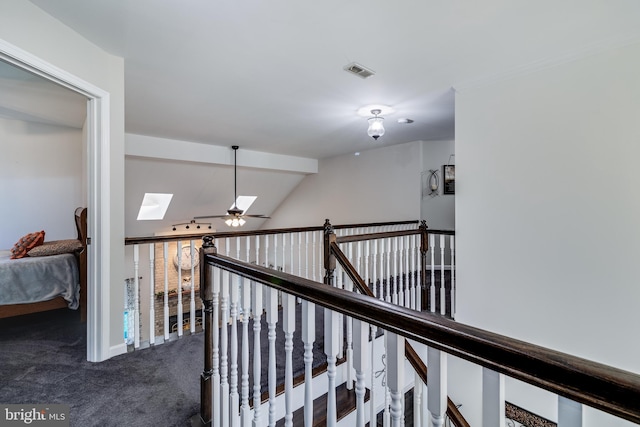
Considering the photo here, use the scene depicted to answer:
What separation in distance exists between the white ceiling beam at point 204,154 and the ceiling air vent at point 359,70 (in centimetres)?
357

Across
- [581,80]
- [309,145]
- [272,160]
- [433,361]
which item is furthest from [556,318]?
[272,160]

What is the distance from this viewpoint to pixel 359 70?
248 centimetres

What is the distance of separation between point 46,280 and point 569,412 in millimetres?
3781

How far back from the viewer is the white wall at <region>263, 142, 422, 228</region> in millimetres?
5285

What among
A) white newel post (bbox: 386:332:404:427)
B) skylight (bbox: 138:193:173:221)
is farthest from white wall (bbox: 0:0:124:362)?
skylight (bbox: 138:193:173:221)

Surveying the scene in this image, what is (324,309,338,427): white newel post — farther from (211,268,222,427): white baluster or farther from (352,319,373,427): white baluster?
(211,268,222,427): white baluster

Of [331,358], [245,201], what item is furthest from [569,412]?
[245,201]

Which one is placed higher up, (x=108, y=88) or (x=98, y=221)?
(x=108, y=88)

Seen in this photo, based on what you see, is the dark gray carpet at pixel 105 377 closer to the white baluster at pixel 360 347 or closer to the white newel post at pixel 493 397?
the white baluster at pixel 360 347

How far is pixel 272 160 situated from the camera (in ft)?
20.2

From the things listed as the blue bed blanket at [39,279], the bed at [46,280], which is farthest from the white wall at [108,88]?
the blue bed blanket at [39,279]

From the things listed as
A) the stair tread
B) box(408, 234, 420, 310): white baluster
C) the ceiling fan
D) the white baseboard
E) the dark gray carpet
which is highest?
the ceiling fan

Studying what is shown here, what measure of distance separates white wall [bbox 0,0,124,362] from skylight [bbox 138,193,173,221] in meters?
4.63

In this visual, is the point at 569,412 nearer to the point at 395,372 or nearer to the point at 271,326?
the point at 395,372
